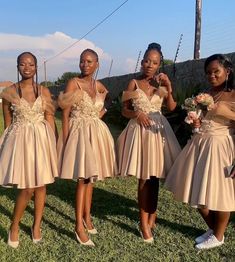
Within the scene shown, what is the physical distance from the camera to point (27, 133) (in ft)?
13.6

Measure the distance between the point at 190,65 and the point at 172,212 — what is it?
277 inches

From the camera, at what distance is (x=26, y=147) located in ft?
13.5

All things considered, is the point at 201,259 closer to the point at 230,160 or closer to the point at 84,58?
the point at 230,160

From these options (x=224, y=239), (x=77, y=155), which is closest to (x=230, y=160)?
(x=224, y=239)

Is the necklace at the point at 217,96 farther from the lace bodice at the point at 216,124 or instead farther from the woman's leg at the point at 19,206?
the woman's leg at the point at 19,206

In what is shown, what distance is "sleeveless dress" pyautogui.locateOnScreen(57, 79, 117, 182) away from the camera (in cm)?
424

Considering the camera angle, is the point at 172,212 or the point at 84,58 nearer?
the point at 84,58

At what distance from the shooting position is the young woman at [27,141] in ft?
13.5

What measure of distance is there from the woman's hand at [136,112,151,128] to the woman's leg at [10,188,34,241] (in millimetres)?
1326

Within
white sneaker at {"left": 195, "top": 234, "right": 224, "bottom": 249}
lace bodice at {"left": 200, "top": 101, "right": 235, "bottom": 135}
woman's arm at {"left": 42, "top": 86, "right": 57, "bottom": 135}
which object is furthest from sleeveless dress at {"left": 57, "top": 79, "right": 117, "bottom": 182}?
white sneaker at {"left": 195, "top": 234, "right": 224, "bottom": 249}

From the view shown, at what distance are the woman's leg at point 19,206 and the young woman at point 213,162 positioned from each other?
1440 mm

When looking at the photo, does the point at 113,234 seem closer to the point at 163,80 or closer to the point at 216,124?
the point at 216,124

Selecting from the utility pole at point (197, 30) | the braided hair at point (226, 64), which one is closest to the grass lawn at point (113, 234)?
the braided hair at point (226, 64)

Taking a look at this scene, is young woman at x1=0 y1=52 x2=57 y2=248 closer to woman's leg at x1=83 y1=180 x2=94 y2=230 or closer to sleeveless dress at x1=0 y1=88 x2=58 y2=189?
sleeveless dress at x1=0 y1=88 x2=58 y2=189
